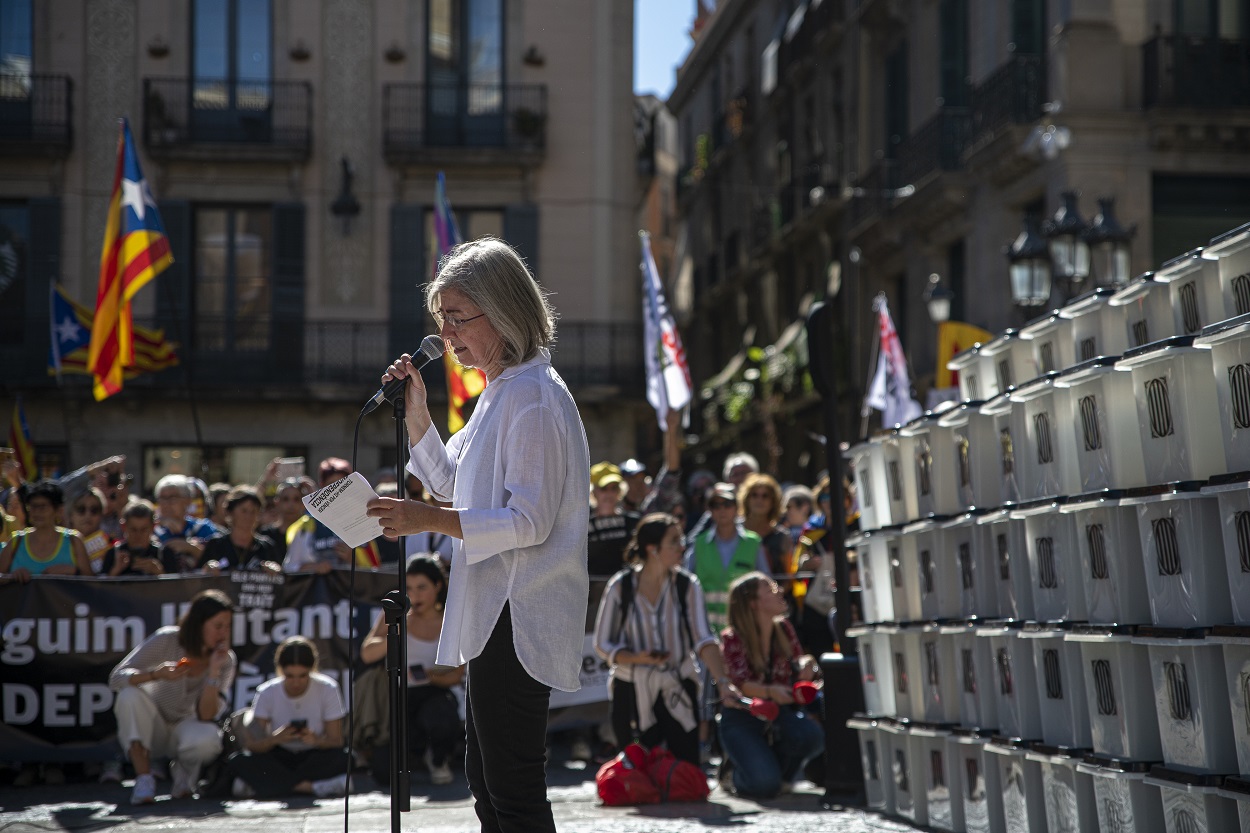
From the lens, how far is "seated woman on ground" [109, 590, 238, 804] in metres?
9.70

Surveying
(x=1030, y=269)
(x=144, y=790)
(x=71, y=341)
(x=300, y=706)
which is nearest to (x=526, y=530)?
(x=300, y=706)

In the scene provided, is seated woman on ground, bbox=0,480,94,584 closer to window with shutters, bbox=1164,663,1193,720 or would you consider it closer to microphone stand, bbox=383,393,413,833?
microphone stand, bbox=383,393,413,833

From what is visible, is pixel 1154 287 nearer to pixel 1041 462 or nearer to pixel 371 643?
pixel 1041 462

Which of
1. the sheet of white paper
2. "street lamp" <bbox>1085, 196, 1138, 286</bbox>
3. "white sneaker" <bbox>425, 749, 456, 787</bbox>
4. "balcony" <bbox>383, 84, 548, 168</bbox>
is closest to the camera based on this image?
the sheet of white paper

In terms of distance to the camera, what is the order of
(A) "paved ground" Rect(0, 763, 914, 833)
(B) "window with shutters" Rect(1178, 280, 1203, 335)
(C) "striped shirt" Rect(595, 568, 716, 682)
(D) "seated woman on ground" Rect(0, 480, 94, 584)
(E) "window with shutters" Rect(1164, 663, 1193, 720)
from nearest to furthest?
(E) "window with shutters" Rect(1164, 663, 1193, 720)
(B) "window with shutters" Rect(1178, 280, 1203, 335)
(A) "paved ground" Rect(0, 763, 914, 833)
(C) "striped shirt" Rect(595, 568, 716, 682)
(D) "seated woman on ground" Rect(0, 480, 94, 584)

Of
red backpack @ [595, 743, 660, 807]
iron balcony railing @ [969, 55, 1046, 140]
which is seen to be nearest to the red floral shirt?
red backpack @ [595, 743, 660, 807]

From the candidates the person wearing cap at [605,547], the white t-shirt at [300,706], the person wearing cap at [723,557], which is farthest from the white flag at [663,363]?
the white t-shirt at [300,706]

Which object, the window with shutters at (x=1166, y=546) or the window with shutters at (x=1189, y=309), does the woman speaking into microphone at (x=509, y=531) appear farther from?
the window with shutters at (x=1189, y=309)

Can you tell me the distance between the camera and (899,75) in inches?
1145

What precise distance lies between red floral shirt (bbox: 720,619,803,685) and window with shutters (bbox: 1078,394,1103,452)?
3873 mm

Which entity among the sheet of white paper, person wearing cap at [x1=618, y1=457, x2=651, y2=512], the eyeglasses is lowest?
the sheet of white paper

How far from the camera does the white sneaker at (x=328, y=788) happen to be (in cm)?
956

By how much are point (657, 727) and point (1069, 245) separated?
6.81 meters

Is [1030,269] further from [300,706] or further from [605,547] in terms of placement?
[300,706]
